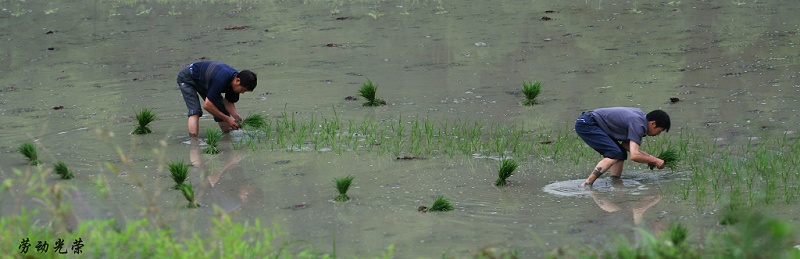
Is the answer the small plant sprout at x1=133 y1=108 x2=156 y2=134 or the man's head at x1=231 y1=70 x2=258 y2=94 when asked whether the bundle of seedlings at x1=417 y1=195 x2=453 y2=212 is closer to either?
the man's head at x1=231 y1=70 x2=258 y2=94

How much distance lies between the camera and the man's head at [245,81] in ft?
29.3

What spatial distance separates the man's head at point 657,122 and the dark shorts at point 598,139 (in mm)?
233

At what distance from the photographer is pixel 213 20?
15.4m

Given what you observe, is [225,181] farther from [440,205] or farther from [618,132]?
[618,132]

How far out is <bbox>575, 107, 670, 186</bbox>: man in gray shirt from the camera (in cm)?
748

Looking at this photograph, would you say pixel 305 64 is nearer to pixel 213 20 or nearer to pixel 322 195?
pixel 213 20

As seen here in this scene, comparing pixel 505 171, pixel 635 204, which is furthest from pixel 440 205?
pixel 635 204

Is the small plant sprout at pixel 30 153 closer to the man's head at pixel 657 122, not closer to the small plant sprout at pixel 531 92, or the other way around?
the small plant sprout at pixel 531 92

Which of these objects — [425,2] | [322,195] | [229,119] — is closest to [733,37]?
[425,2]

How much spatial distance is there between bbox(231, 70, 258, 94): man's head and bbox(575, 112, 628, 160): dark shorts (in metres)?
2.55

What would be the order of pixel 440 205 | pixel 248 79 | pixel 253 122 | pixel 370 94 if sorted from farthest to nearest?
pixel 370 94 < pixel 253 122 < pixel 248 79 < pixel 440 205

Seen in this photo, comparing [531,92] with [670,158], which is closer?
[670,158]

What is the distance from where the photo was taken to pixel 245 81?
8938mm

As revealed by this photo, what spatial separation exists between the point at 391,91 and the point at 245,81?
2.41 meters
